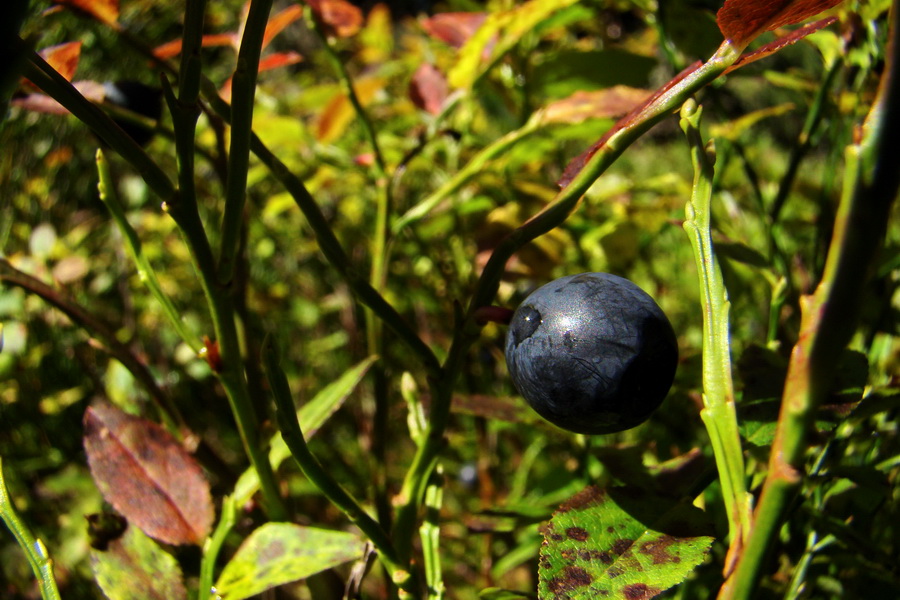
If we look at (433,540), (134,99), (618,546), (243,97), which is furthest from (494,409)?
(134,99)

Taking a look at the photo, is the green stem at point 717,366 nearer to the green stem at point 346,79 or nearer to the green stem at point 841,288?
the green stem at point 841,288

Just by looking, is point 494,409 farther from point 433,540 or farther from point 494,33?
point 494,33

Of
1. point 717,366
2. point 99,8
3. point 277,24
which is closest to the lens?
point 717,366

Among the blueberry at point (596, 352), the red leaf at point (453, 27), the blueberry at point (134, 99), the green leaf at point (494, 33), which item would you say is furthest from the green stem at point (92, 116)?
the red leaf at point (453, 27)

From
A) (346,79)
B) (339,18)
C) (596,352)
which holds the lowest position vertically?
(596,352)

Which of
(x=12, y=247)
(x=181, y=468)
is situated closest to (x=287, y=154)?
(x=12, y=247)

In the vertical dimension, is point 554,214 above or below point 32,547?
A: above

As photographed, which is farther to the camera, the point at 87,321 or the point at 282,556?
the point at 87,321

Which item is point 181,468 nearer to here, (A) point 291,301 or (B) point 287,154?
(B) point 287,154
